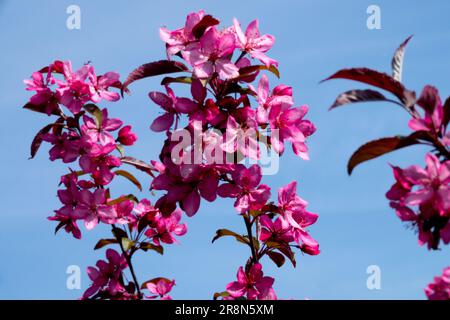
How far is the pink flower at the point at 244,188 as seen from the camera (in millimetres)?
2699

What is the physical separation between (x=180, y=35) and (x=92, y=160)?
81 cm

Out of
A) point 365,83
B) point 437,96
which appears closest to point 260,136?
point 365,83

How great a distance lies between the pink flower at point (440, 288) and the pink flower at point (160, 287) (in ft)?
5.41

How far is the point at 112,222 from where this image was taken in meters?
3.14

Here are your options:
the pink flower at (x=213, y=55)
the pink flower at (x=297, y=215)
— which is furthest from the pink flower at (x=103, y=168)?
the pink flower at (x=297, y=215)

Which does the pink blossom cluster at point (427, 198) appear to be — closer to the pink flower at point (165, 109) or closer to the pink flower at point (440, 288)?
the pink flower at point (440, 288)

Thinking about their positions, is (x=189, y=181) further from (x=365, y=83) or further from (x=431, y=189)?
(x=431, y=189)

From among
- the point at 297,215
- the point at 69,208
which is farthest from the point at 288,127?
the point at 69,208

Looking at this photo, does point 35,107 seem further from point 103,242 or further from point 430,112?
point 430,112

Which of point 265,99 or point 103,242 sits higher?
point 265,99

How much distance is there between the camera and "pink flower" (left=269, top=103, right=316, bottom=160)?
277 cm

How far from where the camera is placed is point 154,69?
2811 millimetres

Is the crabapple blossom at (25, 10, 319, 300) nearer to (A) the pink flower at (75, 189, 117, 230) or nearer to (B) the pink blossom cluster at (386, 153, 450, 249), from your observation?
(A) the pink flower at (75, 189, 117, 230)
